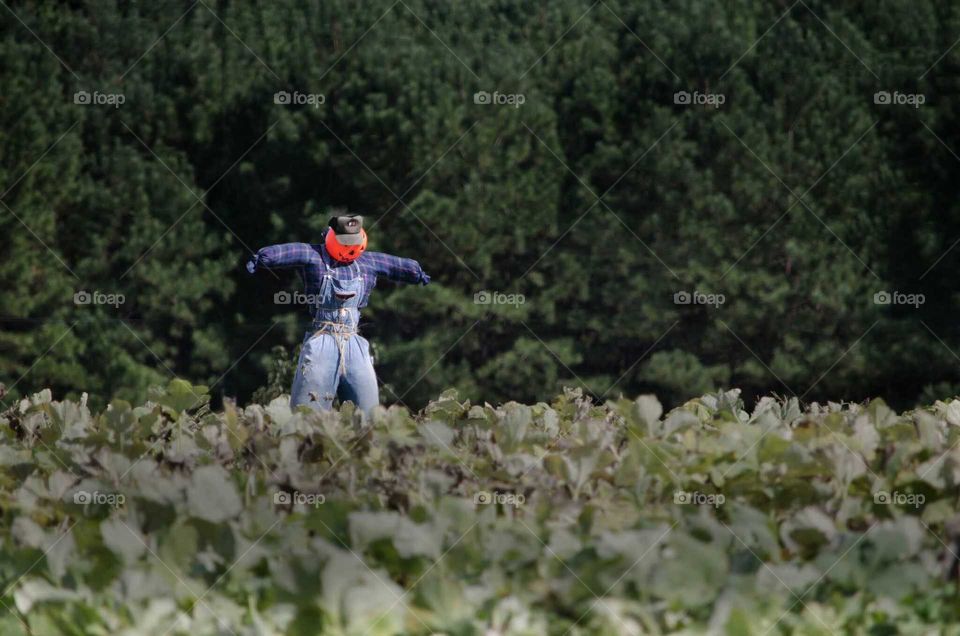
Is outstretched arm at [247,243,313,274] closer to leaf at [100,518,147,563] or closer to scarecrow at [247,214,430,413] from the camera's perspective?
scarecrow at [247,214,430,413]

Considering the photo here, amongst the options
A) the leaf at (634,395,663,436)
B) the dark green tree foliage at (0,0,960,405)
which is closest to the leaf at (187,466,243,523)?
the leaf at (634,395,663,436)

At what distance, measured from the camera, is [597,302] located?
9961mm

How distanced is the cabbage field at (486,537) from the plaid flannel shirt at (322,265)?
1.99 meters

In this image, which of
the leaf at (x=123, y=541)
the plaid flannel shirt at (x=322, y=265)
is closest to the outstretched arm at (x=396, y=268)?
the plaid flannel shirt at (x=322, y=265)

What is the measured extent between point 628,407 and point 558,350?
6510mm

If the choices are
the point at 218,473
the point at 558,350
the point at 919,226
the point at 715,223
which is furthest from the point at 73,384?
the point at 218,473

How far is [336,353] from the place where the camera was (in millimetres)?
4730

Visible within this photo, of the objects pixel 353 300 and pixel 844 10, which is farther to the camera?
pixel 844 10

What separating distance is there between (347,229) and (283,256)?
0.90 feet

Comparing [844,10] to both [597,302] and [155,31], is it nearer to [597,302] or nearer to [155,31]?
[597,302]

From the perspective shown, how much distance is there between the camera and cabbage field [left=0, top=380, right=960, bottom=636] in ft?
5.95

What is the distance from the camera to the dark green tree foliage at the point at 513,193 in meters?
9.56

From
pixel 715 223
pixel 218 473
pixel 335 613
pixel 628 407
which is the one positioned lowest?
pixel 335 613

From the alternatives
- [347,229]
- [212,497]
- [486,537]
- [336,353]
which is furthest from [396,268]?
[486,537]
